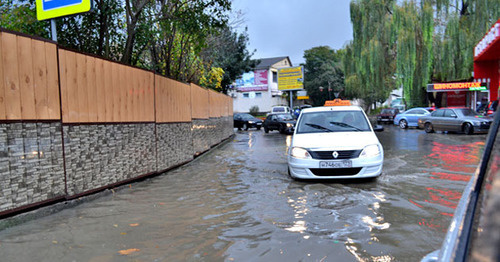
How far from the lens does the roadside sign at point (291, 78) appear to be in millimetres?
48875

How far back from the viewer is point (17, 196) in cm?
446

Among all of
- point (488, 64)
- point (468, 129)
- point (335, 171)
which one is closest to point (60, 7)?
point (335, 171)

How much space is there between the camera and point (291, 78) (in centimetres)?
4959

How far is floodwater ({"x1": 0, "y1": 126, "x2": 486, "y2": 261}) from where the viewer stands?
3637 millimetres

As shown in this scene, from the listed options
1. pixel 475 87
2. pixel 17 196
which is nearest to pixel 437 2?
pixel 475 87

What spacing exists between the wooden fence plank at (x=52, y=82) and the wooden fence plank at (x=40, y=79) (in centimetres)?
6

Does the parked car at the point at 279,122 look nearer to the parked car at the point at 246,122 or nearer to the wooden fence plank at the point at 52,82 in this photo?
the parked car at the point at 246,122

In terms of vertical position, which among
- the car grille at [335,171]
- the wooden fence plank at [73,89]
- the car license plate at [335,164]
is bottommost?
the car grille at [335,171]

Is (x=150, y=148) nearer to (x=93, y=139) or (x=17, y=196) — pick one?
(x=93, y=139)

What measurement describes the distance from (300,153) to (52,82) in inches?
174

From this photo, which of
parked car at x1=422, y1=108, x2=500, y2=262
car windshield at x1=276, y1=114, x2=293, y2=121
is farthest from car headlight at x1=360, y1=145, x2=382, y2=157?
car windshield at x1=276, y1=114, x2=293, y2=121

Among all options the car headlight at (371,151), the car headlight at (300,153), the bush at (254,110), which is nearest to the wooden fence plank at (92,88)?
the car headlight at (300,153)

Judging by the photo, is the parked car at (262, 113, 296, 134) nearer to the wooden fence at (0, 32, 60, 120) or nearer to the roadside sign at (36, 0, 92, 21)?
the roadside sign at (36, 0, 92, 21)

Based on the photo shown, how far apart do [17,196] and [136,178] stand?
3050mm
